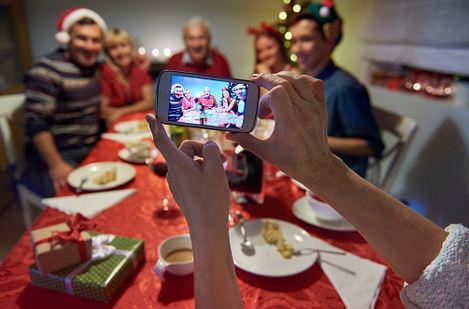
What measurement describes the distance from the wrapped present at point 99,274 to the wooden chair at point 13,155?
3.91ft

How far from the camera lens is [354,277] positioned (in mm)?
743

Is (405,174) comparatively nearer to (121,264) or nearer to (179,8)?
(121,264)

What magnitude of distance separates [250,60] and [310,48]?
2436 mm

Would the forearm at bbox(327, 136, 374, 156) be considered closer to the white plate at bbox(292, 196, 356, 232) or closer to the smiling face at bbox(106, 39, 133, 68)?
the white plate at bbox(292, 196, 356, 232)

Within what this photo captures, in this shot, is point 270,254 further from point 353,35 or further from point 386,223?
point 353,35

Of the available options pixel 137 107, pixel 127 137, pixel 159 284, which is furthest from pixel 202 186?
pixel 137 107

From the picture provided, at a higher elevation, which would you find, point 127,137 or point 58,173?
point 127,137

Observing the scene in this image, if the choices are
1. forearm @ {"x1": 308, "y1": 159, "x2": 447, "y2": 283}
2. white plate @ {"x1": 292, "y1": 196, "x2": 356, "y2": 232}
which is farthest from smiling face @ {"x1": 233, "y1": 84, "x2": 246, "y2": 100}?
white plate @ {"x1": 292, "y1": 196, "x2": 356, "y2": 232}

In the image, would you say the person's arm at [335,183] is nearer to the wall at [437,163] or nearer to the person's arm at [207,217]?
the person's arm at [207,217]

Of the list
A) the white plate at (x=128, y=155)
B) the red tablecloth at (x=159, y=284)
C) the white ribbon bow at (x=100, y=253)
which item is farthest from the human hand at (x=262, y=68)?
the white ribbon bow at (x=100, y=253)

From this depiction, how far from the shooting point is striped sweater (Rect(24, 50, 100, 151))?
1.83 metres

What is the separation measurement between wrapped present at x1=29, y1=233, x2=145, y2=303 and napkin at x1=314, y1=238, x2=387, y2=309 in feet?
1.49

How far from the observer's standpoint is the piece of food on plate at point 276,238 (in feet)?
2.65

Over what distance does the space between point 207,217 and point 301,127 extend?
0.24m
